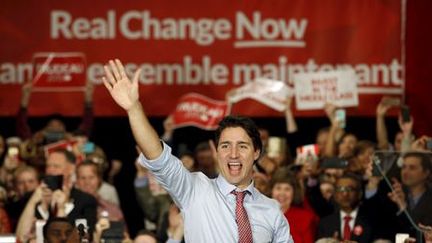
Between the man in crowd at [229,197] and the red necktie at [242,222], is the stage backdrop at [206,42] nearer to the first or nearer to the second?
the man in crowd at [229,197]

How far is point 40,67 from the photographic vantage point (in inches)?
583

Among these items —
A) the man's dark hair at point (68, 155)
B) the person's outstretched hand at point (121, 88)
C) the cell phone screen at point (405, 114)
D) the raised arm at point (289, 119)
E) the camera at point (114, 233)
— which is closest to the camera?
the person's outstretched hand at point (121, 88)

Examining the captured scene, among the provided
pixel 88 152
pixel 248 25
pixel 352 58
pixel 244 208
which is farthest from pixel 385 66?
pixel 244 208

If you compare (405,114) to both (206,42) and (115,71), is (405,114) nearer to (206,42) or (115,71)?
(206,42)

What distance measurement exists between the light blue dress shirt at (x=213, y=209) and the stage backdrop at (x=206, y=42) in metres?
7.07

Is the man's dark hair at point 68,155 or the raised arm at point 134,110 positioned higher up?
the raised arm at point 134,110

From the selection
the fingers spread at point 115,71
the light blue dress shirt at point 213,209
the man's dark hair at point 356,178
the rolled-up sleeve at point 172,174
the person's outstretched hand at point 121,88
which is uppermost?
the fingers spread at point 115,71

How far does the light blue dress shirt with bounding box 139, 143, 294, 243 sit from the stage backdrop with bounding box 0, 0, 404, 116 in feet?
23.2

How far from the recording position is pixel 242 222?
7730 millimetres

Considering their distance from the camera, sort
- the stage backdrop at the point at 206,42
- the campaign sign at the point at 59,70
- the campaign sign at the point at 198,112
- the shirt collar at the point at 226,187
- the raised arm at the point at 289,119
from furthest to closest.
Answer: the stage backdrop at the point at 206,42 → the campaign sign at the point at 59,70 → the campaign sign at the point at 198,112 → the raised arm at the point at 289,119 → the shirt collar at the point at 226,187

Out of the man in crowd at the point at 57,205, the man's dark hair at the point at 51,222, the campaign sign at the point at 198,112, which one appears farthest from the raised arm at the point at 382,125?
the man's dark hair at the point at 51,222

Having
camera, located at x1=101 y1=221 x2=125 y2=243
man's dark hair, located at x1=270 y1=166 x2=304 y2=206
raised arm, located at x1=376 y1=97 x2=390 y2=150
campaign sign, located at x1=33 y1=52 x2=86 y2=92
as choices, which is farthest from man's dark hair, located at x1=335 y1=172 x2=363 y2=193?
campaign sign, located at x1=33 y1=52 x2=86 y2=92

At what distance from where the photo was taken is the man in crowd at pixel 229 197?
7.67 meters

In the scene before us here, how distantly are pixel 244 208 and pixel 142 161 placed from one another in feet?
2.06
